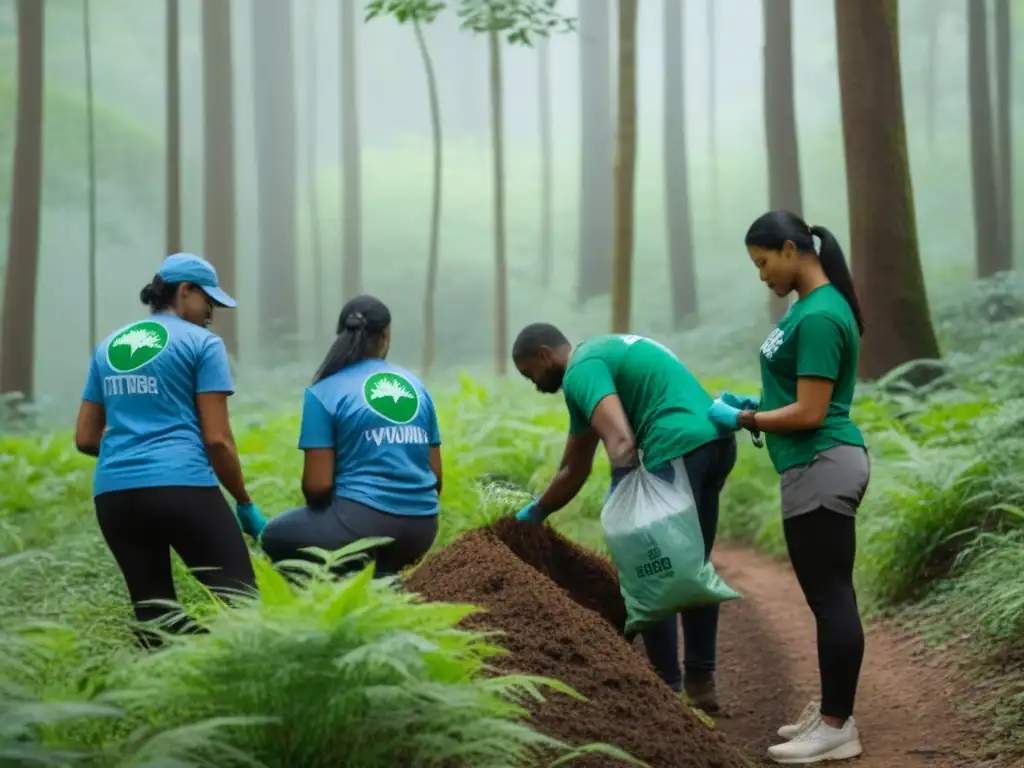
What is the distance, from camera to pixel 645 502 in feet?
16.9

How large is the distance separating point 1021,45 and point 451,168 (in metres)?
22.4

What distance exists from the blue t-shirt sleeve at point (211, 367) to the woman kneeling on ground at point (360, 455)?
18.4 inches

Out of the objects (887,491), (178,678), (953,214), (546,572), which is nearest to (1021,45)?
(953,214)

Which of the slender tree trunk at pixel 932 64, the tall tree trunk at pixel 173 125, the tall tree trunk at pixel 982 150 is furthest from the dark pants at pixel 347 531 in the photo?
the slender tree trunk at pixel 932 64

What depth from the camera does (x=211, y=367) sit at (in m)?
5.11

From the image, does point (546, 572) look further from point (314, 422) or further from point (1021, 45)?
point (1021, 45)

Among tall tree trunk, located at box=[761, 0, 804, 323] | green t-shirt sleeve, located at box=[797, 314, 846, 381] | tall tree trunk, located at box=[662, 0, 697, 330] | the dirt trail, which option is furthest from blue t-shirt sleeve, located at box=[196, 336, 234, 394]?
tall tree trunk, located at box=[662, 0, 697, 330]

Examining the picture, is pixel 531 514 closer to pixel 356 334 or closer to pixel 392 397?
pixel 392 397

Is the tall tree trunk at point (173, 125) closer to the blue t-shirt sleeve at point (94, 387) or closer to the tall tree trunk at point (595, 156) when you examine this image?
the blue t-shirt sleeve at point (94, 387)

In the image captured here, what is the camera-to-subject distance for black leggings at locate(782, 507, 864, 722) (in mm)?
4898

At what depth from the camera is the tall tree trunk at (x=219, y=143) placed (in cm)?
2288

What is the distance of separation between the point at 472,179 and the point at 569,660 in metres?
43.9

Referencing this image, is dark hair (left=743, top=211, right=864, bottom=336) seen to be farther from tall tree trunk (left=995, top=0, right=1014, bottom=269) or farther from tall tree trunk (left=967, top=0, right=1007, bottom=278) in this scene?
tall tree trunk (left=995, top=0, right=1014, bottom=269)

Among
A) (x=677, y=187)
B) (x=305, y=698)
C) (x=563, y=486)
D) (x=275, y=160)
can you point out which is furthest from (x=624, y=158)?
(x=275, y=160)
